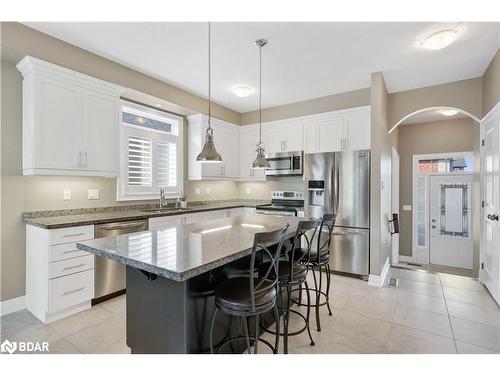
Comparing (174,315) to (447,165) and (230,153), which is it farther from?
(447,165)

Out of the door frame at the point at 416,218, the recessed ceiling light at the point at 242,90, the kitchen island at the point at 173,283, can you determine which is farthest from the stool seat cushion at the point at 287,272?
the door frame at the point at 416,218

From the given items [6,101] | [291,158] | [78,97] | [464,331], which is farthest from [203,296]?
[291,158]

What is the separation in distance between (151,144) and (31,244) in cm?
196

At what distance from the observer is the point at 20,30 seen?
2.44 meters

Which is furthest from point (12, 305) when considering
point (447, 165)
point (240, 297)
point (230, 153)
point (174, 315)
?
point (447, 165)

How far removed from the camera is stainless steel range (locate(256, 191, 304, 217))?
4320 millimetres

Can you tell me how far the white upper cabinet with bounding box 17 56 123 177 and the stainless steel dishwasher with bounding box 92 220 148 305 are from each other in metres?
0.68

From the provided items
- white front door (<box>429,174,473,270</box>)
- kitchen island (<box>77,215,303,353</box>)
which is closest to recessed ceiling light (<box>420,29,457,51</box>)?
kitchen island (<box>77,215,303,353</box>)

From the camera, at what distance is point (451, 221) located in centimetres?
540

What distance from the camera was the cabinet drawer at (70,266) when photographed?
8.02 feet

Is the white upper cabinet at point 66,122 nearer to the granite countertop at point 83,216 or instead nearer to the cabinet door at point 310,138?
the granite countertop at point 83,216

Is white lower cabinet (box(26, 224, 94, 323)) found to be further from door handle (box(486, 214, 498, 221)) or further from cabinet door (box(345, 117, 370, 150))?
door handle (box(486, 214, 498, 221))

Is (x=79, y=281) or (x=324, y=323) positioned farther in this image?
(x=79, y=281)
